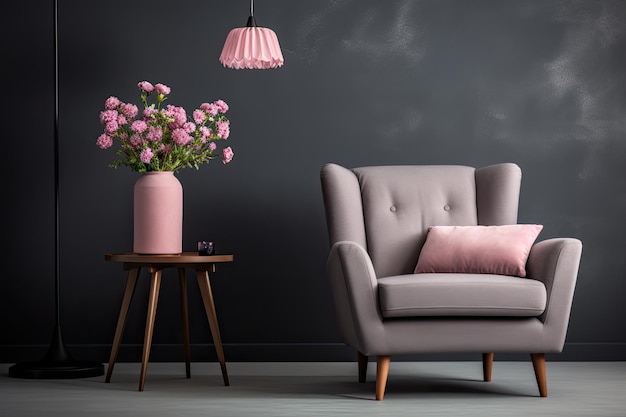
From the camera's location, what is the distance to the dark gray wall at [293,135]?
4.54 metres

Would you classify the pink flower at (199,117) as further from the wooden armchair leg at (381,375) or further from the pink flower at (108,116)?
the wooden armchair leg at (381,375)

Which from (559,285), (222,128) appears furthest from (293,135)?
(559,285)

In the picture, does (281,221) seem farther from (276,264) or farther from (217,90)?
(217,90)

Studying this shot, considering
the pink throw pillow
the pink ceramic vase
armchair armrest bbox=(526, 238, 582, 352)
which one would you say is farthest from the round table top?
armchair armrest bbox=(526, 238, 582, 352)

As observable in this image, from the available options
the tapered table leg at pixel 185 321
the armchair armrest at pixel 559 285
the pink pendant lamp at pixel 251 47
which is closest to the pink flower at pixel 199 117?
the pink pendant lamp at pixel 251 47

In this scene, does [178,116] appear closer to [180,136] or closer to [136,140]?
[180,136]

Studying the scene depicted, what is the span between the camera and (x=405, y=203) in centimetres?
405

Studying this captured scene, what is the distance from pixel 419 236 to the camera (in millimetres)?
4000

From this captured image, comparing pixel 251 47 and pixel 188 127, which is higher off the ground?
pixel 251 47

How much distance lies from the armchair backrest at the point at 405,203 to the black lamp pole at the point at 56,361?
48.6 inches

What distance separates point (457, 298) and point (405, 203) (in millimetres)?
812

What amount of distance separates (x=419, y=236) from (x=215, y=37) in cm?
149

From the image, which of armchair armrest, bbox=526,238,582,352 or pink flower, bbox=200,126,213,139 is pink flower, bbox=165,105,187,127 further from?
armchair armrest, bbox=526,238,582,352

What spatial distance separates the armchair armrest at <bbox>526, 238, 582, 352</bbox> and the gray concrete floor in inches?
10.3
